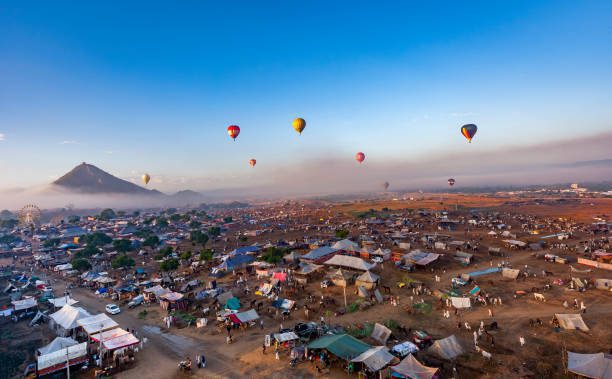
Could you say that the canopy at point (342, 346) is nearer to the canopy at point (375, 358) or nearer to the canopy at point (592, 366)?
the canopy at point (375, 358)

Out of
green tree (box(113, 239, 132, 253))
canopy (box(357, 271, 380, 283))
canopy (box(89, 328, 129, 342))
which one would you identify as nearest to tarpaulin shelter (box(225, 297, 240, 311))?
canopy (box(89, 328, 129, 342))

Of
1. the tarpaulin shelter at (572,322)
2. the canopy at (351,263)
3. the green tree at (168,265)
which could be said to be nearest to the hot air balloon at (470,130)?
the canopy at (351,263)

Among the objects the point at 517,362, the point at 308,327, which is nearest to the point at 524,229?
the point at 517,362

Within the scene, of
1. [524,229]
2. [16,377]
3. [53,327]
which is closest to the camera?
[16,377]

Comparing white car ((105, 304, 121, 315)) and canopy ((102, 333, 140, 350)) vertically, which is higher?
canopy ((102, 333, 140, 350))

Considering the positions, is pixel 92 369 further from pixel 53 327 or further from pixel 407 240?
pixel 407 240

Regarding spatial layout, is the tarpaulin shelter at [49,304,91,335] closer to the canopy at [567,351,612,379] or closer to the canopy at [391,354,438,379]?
the canopy at [391,354,438,379]
